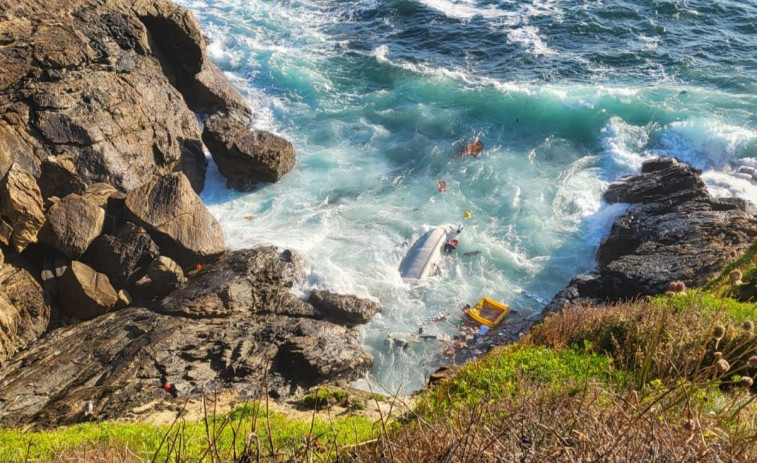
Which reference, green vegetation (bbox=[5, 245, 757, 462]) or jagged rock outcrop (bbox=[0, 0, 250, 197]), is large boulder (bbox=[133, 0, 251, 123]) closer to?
jagged rock outcrop (bbox=[0, 0, 250, 197])

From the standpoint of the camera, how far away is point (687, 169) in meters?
17.3

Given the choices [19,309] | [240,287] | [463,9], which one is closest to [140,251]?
[240,287]

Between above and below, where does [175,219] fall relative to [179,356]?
above

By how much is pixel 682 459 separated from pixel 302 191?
647 inches

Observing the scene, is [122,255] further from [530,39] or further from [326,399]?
[530,39]

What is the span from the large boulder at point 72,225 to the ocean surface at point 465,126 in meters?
3.84

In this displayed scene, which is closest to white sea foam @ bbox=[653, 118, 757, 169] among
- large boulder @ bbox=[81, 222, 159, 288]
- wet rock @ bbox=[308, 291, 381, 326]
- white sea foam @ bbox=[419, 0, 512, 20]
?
wet rock @ bbox=[308, 291, 381, 326]

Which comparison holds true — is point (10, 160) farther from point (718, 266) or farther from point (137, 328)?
point (718, 266)

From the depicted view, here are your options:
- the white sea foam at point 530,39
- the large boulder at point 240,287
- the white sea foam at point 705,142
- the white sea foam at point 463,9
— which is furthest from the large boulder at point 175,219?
the white sea foam at point 463,9

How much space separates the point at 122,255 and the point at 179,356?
3.57 meters

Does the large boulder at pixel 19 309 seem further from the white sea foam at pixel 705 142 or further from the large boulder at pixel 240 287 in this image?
the white sea foam at pixel 705 142

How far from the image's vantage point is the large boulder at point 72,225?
13.2 m

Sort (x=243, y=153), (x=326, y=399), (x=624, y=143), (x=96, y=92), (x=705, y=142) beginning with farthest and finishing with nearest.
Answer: (x=624, y=143)
(x=705, y=142)
(x=243, y=153)
(x=96, y=92)
(x=326, y=399)

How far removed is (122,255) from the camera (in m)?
13.7
